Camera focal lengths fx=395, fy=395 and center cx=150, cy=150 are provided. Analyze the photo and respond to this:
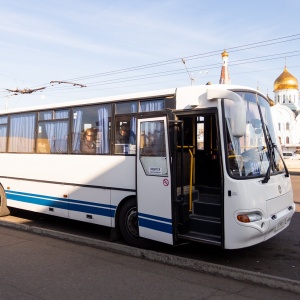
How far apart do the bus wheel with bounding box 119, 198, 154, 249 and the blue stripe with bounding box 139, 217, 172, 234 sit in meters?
0.32

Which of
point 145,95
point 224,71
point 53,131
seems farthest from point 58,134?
point 224,71

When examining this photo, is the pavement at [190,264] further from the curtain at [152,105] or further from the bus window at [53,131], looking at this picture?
the curtain at [152,105]

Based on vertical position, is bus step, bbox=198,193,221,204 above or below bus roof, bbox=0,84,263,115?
below

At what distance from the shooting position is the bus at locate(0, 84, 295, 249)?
5.91 meters

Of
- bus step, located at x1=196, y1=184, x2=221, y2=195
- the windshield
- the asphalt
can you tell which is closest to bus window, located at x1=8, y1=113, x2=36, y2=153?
the asphalt

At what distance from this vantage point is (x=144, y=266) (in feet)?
20.1

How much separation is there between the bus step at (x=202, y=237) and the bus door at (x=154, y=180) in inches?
10.0

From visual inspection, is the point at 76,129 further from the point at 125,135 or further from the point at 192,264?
the point at 192,264

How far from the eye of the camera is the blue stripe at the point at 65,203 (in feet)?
25.2

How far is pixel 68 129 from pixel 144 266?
149 inches

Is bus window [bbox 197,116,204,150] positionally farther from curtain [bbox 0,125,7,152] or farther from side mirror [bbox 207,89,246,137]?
curtain [bbox 0,125,7,152]

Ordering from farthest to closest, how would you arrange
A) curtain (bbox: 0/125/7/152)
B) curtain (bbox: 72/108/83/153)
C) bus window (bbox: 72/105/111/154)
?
curtain (bbox: 0/125/7/152) < curtain (bbox: 72/108/83/153) < bus window (bbox: 72/105/111/154)

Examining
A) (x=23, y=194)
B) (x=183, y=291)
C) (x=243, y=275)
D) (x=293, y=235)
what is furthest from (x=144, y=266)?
(x=23, y=194)

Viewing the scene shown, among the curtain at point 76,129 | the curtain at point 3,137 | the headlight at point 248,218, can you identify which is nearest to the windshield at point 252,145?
the headlight at point 248,218
